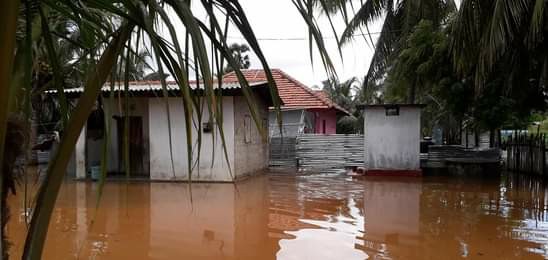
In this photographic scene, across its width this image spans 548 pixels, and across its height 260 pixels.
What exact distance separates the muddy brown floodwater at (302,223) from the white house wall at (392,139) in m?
2.06

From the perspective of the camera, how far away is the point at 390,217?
8500 mm

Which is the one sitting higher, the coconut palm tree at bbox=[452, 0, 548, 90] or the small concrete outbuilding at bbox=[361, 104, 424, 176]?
the coconut palm tree at bbox=[452, 0, 548, 90]

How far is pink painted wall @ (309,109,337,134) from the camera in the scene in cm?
2408

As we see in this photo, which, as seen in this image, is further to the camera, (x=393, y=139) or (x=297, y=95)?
(x=297, y=95)

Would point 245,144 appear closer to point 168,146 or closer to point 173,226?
point 168,146

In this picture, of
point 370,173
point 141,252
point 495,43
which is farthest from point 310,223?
point 370,173

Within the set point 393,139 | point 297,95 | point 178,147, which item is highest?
point 297,95

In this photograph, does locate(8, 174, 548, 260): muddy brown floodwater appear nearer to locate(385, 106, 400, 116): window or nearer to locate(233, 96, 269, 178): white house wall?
locate(233, 96, 269, 178): white house wall

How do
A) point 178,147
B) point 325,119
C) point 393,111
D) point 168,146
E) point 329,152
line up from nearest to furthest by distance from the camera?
1. point 178,147
2. point 168,146
3. point 393,111
4. point 329,152
5. point 325,119

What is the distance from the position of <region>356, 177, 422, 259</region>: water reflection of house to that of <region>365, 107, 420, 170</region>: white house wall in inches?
51.5

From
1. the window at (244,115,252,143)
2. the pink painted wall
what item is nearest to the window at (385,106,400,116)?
the window at (244,115,252,143)

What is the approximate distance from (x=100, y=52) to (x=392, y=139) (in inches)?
546

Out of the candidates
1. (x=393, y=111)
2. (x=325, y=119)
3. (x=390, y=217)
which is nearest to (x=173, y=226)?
(x=390, y=217)

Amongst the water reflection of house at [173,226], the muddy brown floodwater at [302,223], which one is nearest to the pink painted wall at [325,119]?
the muddy brown floodwater at [302,223]
